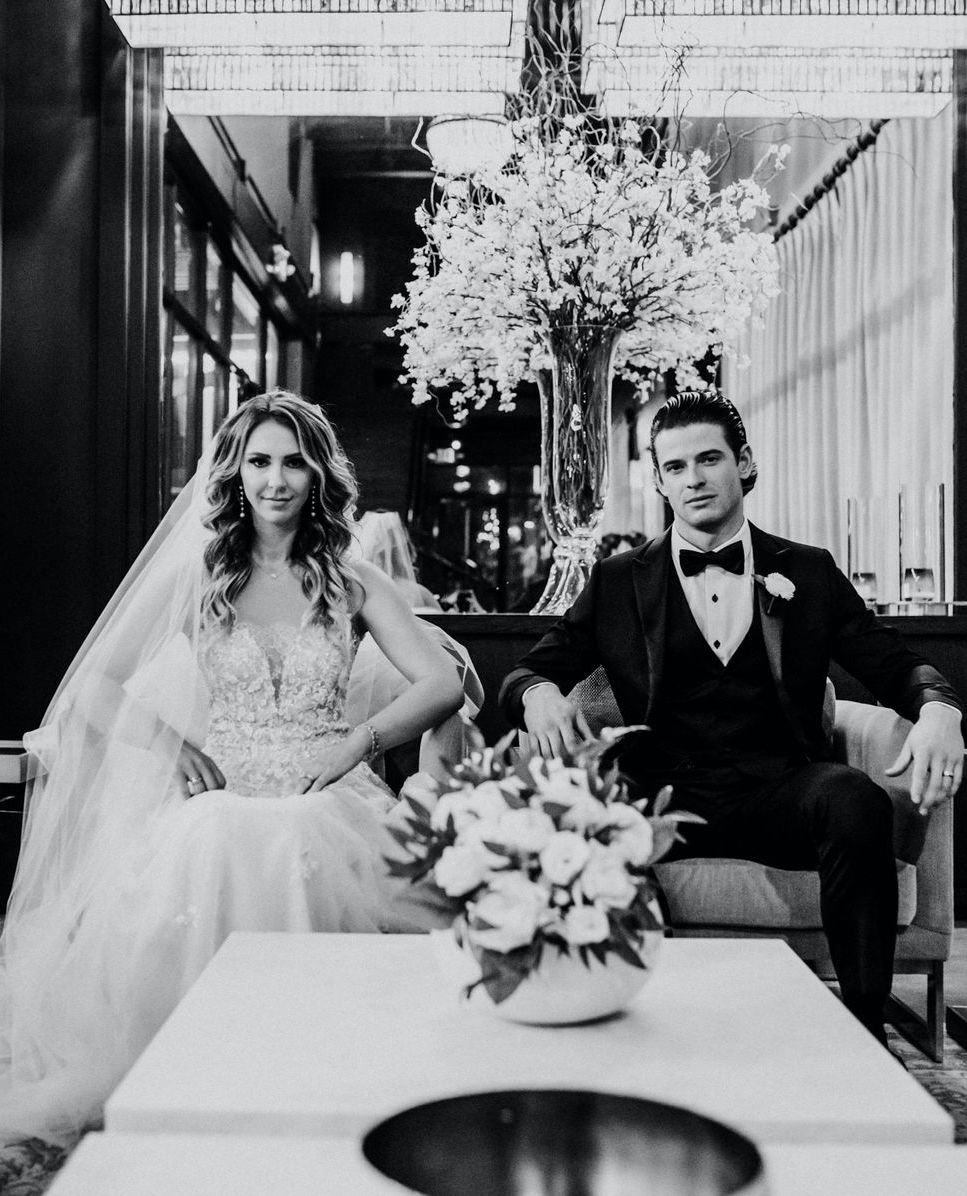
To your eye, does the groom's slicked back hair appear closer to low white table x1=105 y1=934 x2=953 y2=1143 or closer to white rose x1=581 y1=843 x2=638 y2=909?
low white table x1=105 y1=934 x2=953 y2=1143

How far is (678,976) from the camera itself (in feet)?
5.84

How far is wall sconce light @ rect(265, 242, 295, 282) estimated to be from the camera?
6.11 meters

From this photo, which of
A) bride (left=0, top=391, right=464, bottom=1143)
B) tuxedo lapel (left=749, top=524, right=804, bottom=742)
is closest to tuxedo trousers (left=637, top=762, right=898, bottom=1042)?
tuxedo lapel (left=749, top=524, right=804, bottom=742)

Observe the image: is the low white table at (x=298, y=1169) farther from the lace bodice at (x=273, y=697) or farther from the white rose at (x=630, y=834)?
the lace bodice at (x=273, y=697)

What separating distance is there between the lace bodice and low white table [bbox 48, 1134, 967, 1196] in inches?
62.6

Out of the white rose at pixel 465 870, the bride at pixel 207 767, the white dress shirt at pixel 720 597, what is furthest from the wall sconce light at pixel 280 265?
the white rose at pixel 465 870

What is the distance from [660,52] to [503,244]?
119cm

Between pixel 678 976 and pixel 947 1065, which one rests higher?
pixel 678 976

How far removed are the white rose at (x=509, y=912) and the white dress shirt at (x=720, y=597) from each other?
60.0 inches

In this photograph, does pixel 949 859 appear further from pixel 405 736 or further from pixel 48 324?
pixel 48 324

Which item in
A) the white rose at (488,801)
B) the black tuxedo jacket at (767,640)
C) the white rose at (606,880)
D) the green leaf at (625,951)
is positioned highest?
the black tuxedo jacket at (767,640)

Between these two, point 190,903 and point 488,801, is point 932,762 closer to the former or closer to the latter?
point 488,801

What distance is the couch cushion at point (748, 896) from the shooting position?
103 inches

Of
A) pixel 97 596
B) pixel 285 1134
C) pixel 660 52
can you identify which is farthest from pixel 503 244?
pixel 285 1134
